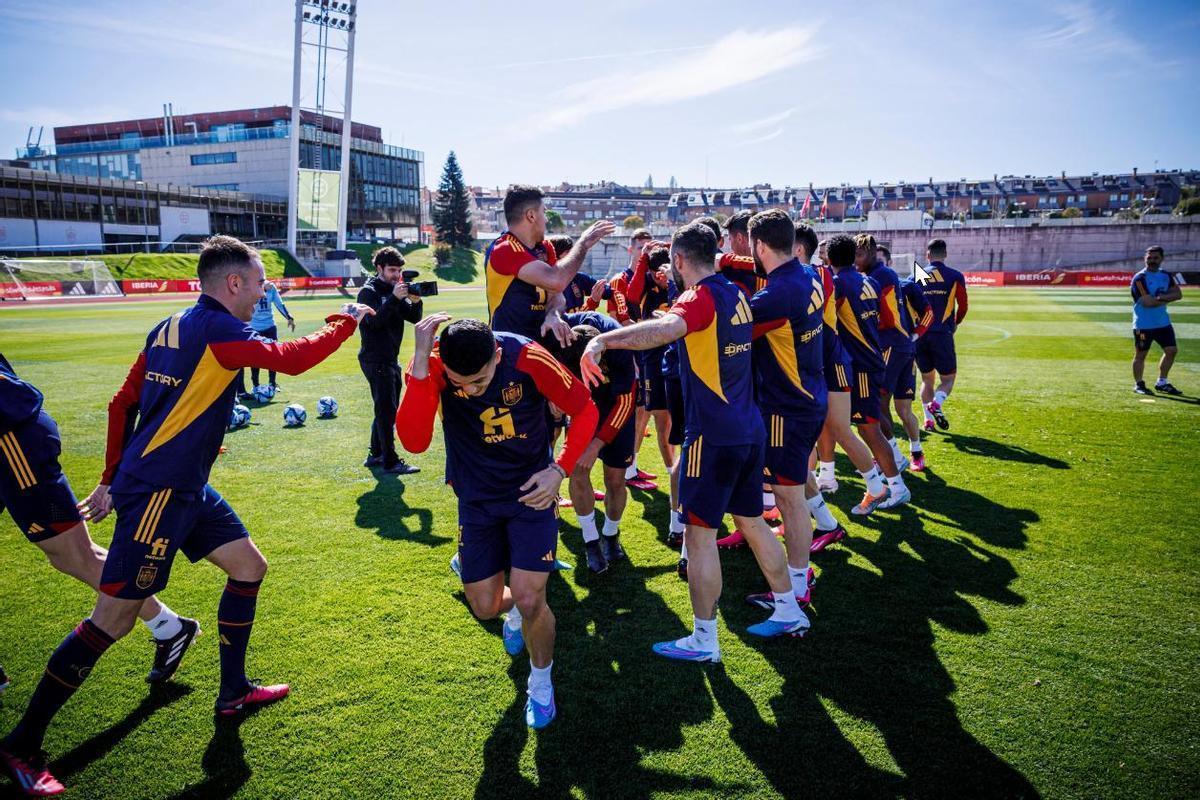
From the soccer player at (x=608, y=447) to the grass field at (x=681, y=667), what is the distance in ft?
0.97

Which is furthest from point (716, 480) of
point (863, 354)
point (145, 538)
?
point (863, 354)

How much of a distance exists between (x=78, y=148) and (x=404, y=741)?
119664mm

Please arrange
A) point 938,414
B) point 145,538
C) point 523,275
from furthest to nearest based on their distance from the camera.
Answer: point 938,414
point 523,275
point 145,538

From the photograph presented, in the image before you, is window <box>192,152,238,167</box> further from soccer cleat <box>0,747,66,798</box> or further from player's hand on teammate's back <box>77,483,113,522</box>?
soccer cleat <box>0,747,66,798</box>

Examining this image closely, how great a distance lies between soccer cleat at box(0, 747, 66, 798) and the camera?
131 inches

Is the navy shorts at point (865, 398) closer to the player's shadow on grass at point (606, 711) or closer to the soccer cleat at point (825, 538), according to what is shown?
the soccer cleat at point (825, 538)

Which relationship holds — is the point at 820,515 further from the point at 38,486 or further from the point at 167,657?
the point at 38,486

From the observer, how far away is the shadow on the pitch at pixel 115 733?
3.56m

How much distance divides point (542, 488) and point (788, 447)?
88.1 inches

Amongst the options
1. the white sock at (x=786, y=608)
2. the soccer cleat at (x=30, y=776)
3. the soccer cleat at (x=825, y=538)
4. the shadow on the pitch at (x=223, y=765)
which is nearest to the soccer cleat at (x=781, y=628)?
the white sock at (x=786, y=608)

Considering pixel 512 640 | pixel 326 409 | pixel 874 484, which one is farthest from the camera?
pixel 326 409

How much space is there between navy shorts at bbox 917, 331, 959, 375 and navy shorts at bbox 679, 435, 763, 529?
24.1ft

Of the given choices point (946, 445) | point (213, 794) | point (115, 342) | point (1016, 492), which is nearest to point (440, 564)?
point (213, 794)

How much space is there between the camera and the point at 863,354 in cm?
709
